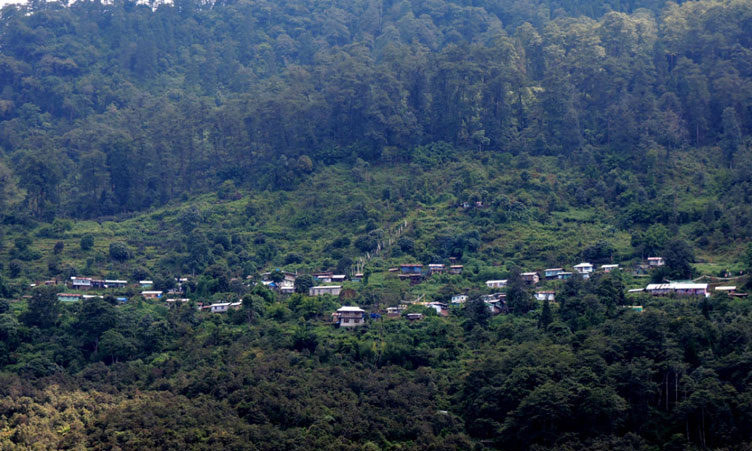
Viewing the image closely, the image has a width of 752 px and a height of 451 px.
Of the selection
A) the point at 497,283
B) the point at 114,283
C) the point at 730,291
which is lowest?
the point at 730,291

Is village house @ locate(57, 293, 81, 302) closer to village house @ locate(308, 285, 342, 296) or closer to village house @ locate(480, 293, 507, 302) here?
village house @ locate(308, 285, 342, 296)

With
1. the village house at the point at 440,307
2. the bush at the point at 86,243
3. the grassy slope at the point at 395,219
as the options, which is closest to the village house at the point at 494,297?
the village house at the point at 440,307

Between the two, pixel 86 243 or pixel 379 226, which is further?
pixel 379 226

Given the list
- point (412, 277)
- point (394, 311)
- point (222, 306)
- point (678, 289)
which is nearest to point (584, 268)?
point (678, 289)

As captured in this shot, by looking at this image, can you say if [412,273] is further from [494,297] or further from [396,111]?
[396,111]

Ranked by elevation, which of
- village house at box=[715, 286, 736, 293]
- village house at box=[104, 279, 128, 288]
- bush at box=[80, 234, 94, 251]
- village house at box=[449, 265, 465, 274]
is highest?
bush at box=[80, 234, 94, 251]

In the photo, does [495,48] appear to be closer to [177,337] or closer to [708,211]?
[708,211]

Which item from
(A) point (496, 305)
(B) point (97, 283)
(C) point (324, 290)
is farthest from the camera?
(B) point (97, 283)

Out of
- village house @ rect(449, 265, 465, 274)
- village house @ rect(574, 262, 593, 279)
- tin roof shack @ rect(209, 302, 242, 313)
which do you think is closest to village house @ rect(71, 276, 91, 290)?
tin roof shack @ rect(209, 302, 242, 313)
